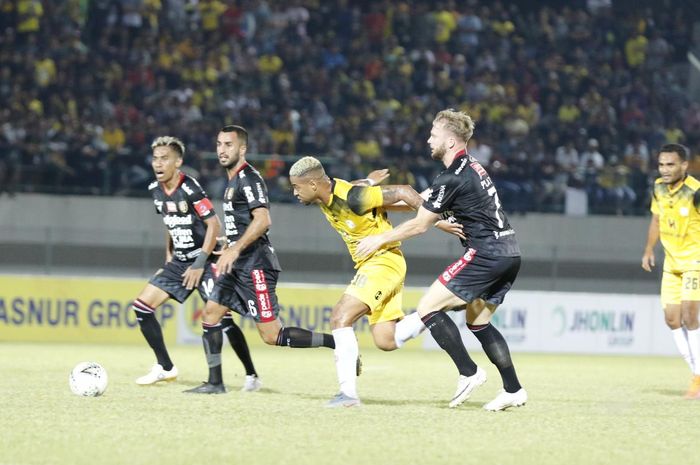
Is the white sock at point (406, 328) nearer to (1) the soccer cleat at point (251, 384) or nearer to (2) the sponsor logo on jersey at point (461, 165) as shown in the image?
(2) the sponsor logo on jersey at point (461, 165)

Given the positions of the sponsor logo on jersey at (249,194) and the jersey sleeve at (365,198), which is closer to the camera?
the jersey sleeve at (365,198)

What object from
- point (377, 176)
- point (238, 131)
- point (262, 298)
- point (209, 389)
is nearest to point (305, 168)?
point (377, 176)

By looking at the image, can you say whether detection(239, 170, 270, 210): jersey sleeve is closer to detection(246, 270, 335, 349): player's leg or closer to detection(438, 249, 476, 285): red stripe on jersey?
detection(246, 270, 335, 349): player's leg

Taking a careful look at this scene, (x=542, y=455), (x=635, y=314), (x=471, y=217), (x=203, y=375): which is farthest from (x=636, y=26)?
(x=542, y=455)

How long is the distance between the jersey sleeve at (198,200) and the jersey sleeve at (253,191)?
0.65m

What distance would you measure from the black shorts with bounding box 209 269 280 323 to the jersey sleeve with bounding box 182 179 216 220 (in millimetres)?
640

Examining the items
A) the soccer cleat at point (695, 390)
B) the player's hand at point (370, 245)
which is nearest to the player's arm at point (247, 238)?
the player's hand at point (370, 245)

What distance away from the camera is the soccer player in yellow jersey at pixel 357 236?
8.58m

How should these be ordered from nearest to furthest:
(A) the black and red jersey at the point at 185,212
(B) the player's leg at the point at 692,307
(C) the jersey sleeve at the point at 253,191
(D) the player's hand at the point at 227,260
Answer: (D) the player's hand at the point at 227,260 < (C) the jersey sleeve at the point at 253,191 < (A) the black and red jersey at the point at 185,212 < (B) the player's leg at the point at 692,307

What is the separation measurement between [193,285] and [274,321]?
0.77 meters

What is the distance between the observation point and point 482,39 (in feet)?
85.3

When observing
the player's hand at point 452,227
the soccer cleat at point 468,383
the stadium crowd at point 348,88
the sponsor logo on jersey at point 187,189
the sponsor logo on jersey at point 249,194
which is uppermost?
the stadium crowd at point 348,88

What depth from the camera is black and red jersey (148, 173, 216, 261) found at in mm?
10148

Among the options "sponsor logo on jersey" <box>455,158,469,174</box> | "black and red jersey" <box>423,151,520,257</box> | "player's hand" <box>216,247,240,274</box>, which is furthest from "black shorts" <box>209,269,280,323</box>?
"sponsor logo on jersey" <box>455,158,469,174</box>
